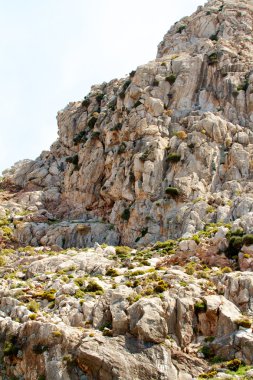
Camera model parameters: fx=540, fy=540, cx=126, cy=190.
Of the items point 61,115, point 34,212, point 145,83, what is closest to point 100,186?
point 34,212

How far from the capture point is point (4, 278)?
1854 inches

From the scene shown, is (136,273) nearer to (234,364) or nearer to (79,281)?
(79,281)

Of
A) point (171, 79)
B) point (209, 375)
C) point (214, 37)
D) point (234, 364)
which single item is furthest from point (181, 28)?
point (209, 375)

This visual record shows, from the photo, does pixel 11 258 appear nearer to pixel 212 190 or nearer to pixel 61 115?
pixel 212 190

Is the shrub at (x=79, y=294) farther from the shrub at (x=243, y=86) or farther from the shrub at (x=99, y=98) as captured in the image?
the shrub at (x=99, y=98)

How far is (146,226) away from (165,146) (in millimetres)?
11670

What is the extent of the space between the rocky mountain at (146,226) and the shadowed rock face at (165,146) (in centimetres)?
19

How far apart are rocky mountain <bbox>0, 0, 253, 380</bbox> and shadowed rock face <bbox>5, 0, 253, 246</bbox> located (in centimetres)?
19

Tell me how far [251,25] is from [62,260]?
57.5m

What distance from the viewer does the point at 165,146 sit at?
2635 inches

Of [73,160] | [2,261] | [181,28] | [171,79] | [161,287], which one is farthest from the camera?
[181,28]

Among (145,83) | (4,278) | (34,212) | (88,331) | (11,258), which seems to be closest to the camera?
(88,331)

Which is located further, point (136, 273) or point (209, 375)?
point (136, 273)

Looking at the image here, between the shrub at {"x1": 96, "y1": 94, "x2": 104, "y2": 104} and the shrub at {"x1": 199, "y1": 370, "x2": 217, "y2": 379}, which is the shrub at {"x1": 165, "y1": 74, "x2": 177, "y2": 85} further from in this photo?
the shrub at {"x1": 199, "y1": 370, "x2": 217, "y2": 379}
